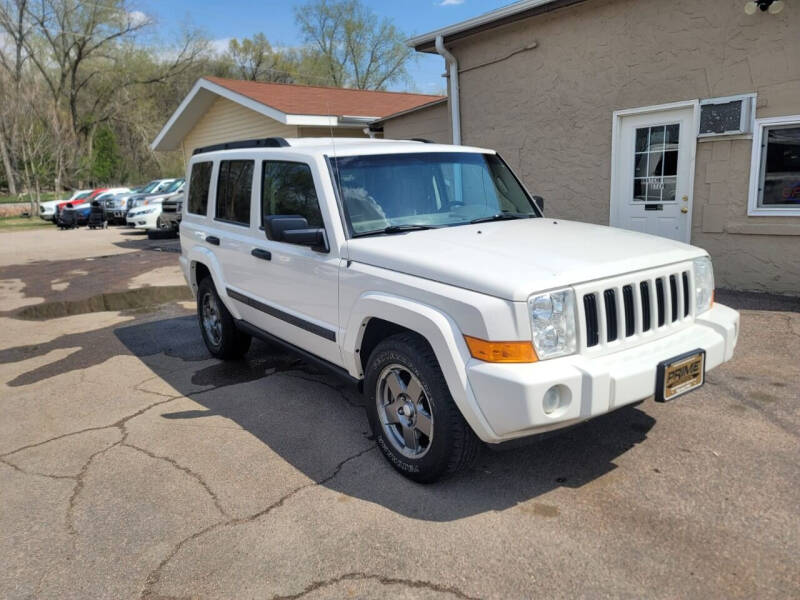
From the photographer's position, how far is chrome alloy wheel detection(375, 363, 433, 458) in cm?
336

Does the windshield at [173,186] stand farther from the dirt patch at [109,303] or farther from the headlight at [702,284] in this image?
the headlight at [702,284]

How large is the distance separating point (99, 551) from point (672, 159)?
767 centimetres

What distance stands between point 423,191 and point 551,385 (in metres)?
1.91

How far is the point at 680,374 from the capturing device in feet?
10.4

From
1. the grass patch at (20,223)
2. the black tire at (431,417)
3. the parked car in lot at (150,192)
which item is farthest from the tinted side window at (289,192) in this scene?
the grass patch at (20,223)

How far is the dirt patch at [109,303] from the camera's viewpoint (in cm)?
862

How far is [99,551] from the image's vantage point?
9.69 ft

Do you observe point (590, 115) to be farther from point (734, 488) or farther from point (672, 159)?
point (734, 488)

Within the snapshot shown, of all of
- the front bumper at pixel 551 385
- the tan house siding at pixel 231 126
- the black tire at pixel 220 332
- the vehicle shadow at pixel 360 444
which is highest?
the tan house siding at pixel 231 126

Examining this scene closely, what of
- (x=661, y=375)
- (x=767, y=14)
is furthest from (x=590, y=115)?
(x=661, y=375)

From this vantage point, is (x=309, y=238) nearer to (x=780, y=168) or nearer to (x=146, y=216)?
(x=780, y=168)

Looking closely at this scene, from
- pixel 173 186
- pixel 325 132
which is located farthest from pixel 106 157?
pixel 325 132

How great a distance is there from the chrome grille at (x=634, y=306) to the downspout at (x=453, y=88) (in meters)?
7.62

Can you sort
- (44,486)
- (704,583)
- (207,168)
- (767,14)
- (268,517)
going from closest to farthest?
1. (704,583)
2. (268,517)
3. (44,486)
4. (207,168)
5. (767,14)
